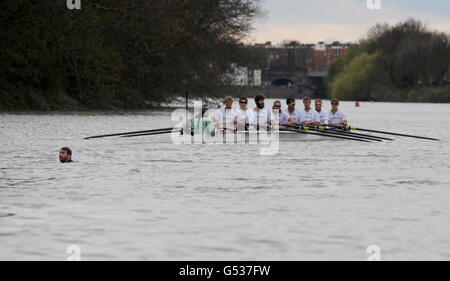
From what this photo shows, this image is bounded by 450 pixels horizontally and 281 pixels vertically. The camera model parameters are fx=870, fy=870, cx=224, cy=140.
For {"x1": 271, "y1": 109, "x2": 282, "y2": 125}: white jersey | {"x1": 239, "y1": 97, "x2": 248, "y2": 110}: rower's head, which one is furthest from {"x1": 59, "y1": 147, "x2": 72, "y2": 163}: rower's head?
{"x1": 271, "y1": 109, "x2": 282, "y2": 125}: white jersey

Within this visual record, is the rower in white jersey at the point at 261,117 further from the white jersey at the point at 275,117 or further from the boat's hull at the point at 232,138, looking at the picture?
the boat's hull at the point at 232,138

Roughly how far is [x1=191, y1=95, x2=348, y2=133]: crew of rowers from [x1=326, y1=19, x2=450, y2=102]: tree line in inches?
2792

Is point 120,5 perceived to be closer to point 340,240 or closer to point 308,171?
Result: point 308,171

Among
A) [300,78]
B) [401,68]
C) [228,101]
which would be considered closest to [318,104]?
[228,101]

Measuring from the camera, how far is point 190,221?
9.37 m

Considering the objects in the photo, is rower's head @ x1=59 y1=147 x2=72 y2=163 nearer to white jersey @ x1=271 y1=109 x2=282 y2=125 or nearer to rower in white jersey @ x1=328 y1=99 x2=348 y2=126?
white jersey @ x1=271 y1=109 x2=282 y2=125

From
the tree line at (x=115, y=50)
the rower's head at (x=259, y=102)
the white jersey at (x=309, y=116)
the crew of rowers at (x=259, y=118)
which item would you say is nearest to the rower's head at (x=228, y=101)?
the crew of rowers at (x=259, y=118)

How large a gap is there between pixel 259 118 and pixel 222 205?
1222cm

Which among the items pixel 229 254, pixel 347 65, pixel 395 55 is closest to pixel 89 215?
pixel 229 254

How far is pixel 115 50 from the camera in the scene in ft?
144

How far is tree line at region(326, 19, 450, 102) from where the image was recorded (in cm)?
9206

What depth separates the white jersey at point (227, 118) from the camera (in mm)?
22609

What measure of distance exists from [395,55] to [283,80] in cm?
7675

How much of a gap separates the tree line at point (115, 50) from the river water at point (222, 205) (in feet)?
63.5
